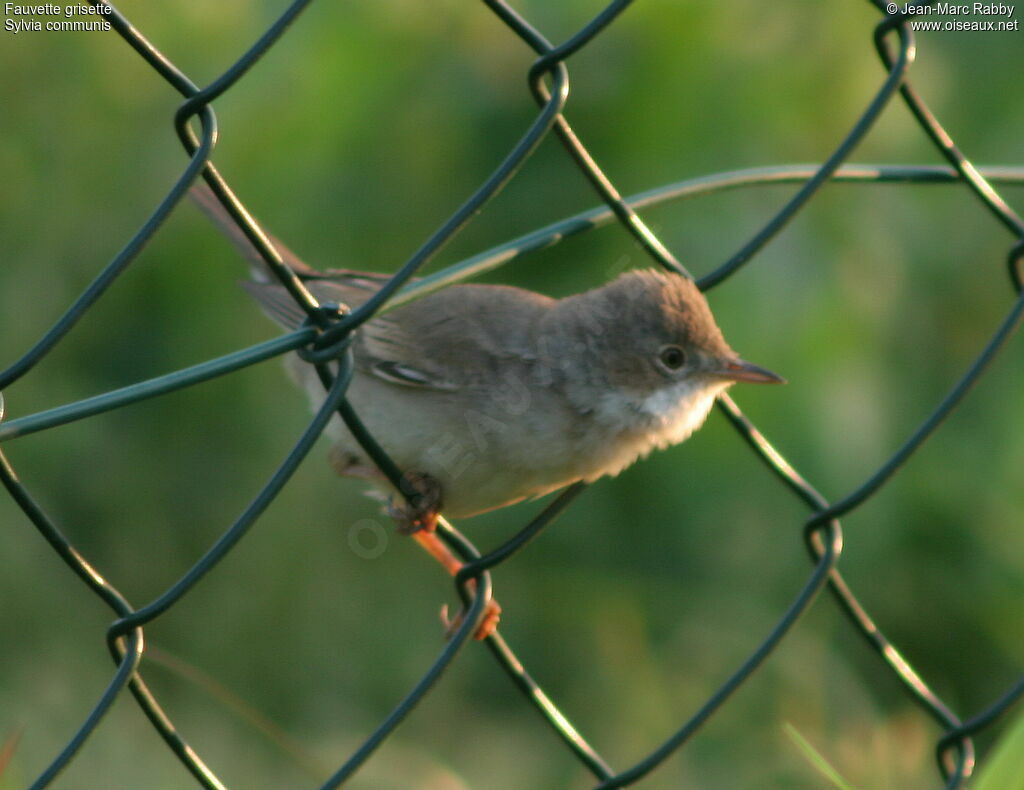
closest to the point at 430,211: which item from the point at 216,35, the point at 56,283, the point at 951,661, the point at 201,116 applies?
the point at 216,35

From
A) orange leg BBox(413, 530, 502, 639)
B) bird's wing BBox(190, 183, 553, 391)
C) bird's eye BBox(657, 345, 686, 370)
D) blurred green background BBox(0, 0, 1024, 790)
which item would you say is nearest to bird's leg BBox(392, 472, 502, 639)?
orange leg BBox(413, 530, 502, 639)

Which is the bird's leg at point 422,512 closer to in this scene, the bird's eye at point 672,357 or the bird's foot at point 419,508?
the bird's foot at point 419,508

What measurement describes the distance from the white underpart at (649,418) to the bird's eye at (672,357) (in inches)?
2.0

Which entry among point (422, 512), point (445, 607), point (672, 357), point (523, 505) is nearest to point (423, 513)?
point (422, 512)

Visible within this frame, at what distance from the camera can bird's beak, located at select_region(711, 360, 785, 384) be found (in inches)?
117

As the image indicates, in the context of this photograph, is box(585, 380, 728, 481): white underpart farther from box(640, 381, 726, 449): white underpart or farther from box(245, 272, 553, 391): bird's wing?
box(245, 272, 553, 391): bird's wing

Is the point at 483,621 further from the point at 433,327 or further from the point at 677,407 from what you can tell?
the point at 433,327

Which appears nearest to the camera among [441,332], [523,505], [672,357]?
[672,357]

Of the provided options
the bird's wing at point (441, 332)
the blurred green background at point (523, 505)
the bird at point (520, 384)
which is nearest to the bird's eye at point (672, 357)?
the bird at point (520, 384)

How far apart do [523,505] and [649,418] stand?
5.14 ft

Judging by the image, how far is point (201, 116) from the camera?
171 cm

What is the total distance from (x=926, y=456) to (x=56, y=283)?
3101mm

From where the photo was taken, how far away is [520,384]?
2.97 metres

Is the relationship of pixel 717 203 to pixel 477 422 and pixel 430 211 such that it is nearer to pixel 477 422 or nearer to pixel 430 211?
pixel 430 211
